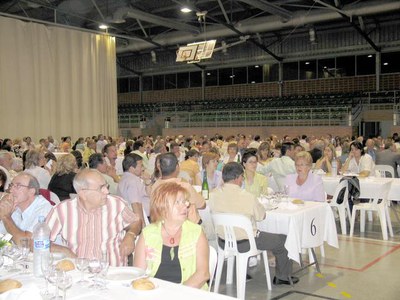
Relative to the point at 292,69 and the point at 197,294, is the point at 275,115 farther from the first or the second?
the point at 197,294

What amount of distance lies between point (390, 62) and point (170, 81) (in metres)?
12.9

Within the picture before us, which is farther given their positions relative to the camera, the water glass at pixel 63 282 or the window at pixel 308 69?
the window at pixel 308 69

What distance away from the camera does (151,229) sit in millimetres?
3051

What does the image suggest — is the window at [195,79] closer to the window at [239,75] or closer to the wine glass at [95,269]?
the window at [239,75]

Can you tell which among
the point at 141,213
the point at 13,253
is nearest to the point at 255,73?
the point at 141,213

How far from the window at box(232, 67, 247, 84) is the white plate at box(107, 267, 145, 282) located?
82.3 feet

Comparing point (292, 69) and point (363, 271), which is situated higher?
point (292, 69)

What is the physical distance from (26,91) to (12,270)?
61.8 feet

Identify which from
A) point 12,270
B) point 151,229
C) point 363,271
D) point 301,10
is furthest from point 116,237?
point 301,10

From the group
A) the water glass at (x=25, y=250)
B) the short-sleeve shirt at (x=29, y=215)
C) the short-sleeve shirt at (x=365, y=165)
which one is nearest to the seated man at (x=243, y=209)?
the short-sleeve shirt at (x=29, y=215)

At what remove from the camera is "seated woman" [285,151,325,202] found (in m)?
6.03

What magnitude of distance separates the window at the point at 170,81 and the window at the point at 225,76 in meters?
3.31

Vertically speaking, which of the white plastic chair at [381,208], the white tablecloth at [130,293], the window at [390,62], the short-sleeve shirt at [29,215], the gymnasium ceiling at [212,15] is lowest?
the white plastic chair at [381,208]

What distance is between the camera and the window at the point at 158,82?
30688 mm
